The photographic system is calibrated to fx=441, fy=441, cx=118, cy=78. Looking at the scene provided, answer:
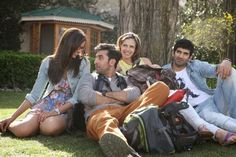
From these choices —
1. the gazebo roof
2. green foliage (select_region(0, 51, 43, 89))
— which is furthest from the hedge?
the gazebo roof

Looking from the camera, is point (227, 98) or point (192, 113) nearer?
point (192, 113)

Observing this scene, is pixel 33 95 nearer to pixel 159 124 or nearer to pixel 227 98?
pixel 159 124

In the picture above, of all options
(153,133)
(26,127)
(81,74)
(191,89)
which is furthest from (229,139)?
(26,127)

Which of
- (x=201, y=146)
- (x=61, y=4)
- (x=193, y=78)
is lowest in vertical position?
(x=201, y=146)

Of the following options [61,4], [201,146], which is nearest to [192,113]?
[201,146]

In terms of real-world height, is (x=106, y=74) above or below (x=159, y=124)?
above

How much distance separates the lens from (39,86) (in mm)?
5770

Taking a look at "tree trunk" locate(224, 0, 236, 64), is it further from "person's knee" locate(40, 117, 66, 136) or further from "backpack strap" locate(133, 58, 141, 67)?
"person's knee" locate(40, 117, 66, 136)

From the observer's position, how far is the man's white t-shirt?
5.75 metres

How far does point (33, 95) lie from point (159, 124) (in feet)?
6.50

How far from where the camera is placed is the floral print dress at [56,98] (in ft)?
18.7

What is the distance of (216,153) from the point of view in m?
4.67

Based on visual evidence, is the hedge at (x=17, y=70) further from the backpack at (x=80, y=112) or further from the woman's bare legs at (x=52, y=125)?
the woman's bare legs at (x=52, y=125)

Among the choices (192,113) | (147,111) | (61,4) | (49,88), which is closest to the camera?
(147,111)
